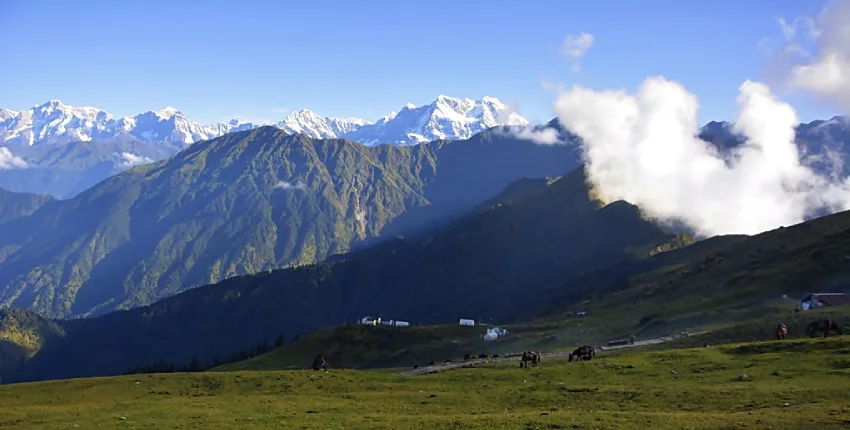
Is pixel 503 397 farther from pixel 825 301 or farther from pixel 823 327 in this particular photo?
pixel 825 301

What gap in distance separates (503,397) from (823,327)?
143 ft

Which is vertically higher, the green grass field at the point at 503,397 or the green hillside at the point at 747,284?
the green hillside at the point at 747,284

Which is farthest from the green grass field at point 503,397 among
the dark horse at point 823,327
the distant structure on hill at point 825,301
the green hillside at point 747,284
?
the distant structure on hill at point 825,301

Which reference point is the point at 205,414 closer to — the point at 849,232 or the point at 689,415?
the point at 689,415

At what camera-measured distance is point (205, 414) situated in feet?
144

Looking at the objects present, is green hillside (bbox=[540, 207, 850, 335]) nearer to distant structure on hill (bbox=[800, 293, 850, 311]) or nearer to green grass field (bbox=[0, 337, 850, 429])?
distant structure on hill (bbox=[800, 293, 850, 311])

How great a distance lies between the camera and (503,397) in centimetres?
4556

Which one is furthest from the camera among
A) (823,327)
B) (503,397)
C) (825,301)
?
(825,301)

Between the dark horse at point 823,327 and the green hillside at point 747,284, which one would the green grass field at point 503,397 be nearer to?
the dark horse at point 823,327

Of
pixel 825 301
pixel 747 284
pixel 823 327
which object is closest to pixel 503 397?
pixel 823 327

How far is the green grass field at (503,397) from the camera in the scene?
3550 centimetres

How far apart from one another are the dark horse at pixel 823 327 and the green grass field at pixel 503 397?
10.8m

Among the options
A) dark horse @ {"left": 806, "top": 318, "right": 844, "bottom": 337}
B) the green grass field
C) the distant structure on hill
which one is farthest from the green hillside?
the green grass field

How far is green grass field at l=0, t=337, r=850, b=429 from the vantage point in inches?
1398
